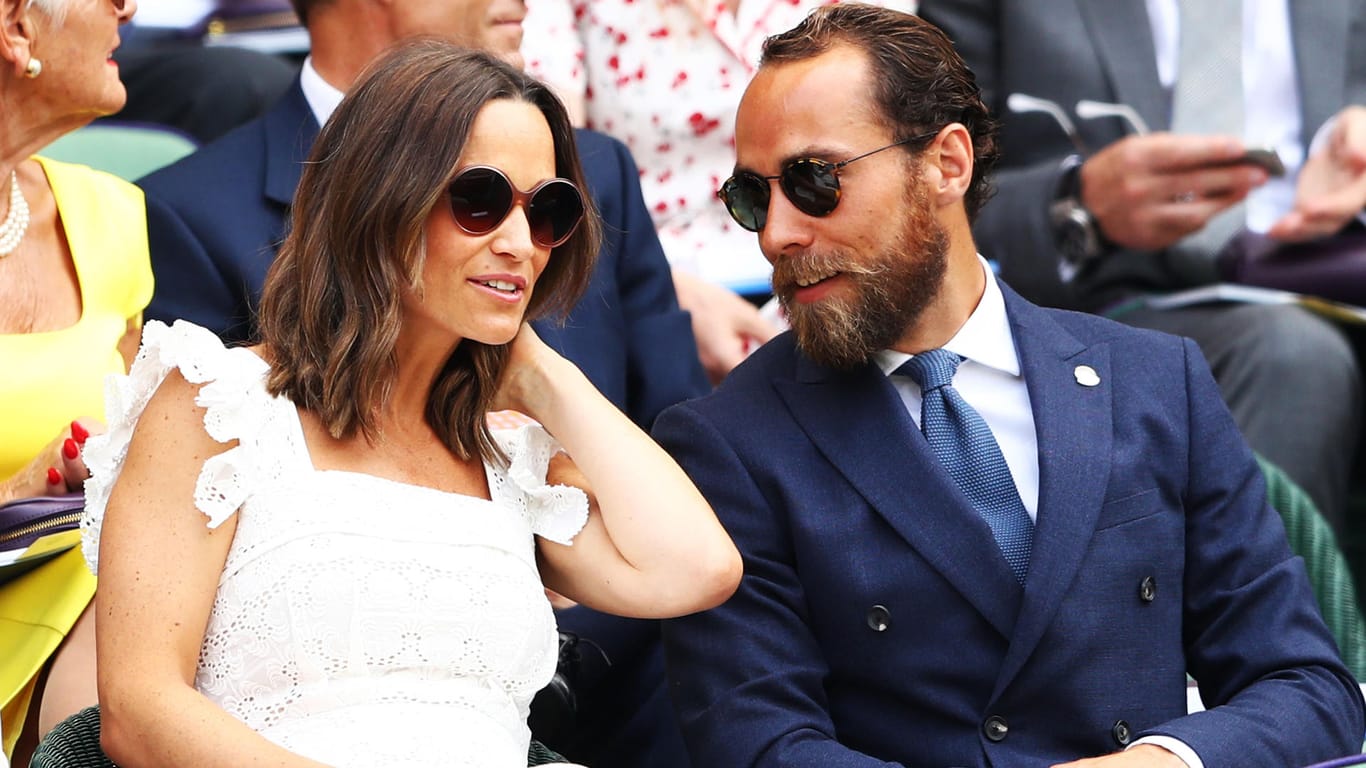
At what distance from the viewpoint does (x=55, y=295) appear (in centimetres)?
356

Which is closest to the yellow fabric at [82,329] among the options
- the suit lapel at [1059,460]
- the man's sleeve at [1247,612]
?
the suit lapel at [1059,460]

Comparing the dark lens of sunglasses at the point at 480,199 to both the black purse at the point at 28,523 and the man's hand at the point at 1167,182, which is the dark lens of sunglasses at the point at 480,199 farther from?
the man's hand at the point at 1167,182

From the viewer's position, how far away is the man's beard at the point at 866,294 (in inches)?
123

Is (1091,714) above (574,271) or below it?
below

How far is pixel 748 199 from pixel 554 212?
0.45 meters

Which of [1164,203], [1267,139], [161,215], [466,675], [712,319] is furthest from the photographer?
[1267,139]

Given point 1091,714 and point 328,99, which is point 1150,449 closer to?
point 1091,714

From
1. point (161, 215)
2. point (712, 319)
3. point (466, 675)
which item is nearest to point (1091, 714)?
point (466, 675)

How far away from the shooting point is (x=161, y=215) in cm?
365

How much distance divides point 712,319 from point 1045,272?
1.07 meters

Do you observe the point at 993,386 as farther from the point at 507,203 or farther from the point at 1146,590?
the point at 507,203

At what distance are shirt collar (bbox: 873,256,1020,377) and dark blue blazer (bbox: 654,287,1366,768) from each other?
0.16 feet

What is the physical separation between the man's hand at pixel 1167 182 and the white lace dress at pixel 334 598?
251cm

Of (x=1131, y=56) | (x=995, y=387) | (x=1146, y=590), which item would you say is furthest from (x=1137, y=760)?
(x=1131, y=56)
